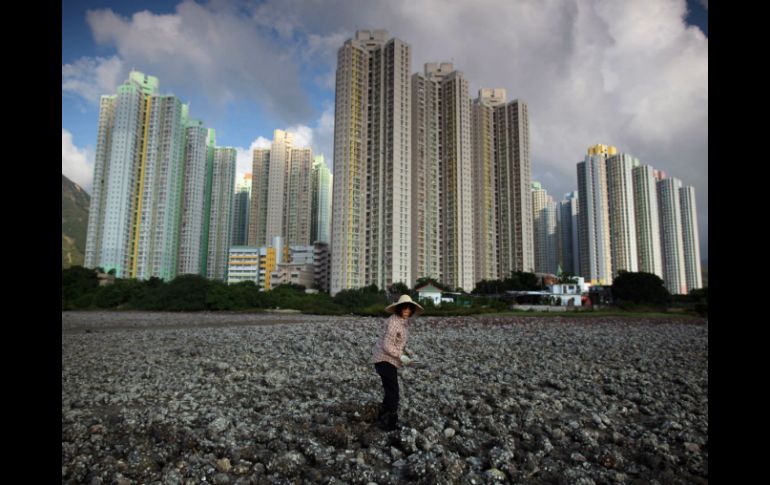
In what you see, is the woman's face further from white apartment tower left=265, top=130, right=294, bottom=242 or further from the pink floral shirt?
white apartment tower left=265, top=130, right=294, bottom=242

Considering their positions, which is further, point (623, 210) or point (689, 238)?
point (689, 238)

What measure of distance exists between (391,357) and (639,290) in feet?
205

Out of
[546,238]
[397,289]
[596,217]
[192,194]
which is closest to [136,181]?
[192,194]

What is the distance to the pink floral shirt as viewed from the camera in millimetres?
5781

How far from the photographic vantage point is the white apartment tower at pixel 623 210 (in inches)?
3647

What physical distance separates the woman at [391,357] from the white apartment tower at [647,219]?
104 meters

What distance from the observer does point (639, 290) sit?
57.4 metres

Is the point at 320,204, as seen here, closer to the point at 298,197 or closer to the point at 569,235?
the point at 298,197

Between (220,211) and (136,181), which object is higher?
(136,181)

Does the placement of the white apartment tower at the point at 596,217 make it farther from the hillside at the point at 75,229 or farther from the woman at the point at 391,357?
the hillside at the point at 75,229

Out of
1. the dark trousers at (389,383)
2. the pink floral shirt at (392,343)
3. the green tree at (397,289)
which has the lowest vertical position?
the dark trousers at (389,383)

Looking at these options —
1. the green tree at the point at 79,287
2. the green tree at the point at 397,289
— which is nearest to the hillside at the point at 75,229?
the green tree at the point at 79,287

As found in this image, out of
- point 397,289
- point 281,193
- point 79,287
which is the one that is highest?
point 281,193

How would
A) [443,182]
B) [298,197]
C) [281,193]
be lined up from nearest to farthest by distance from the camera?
[443,182] → [298,197] → [281,193]
